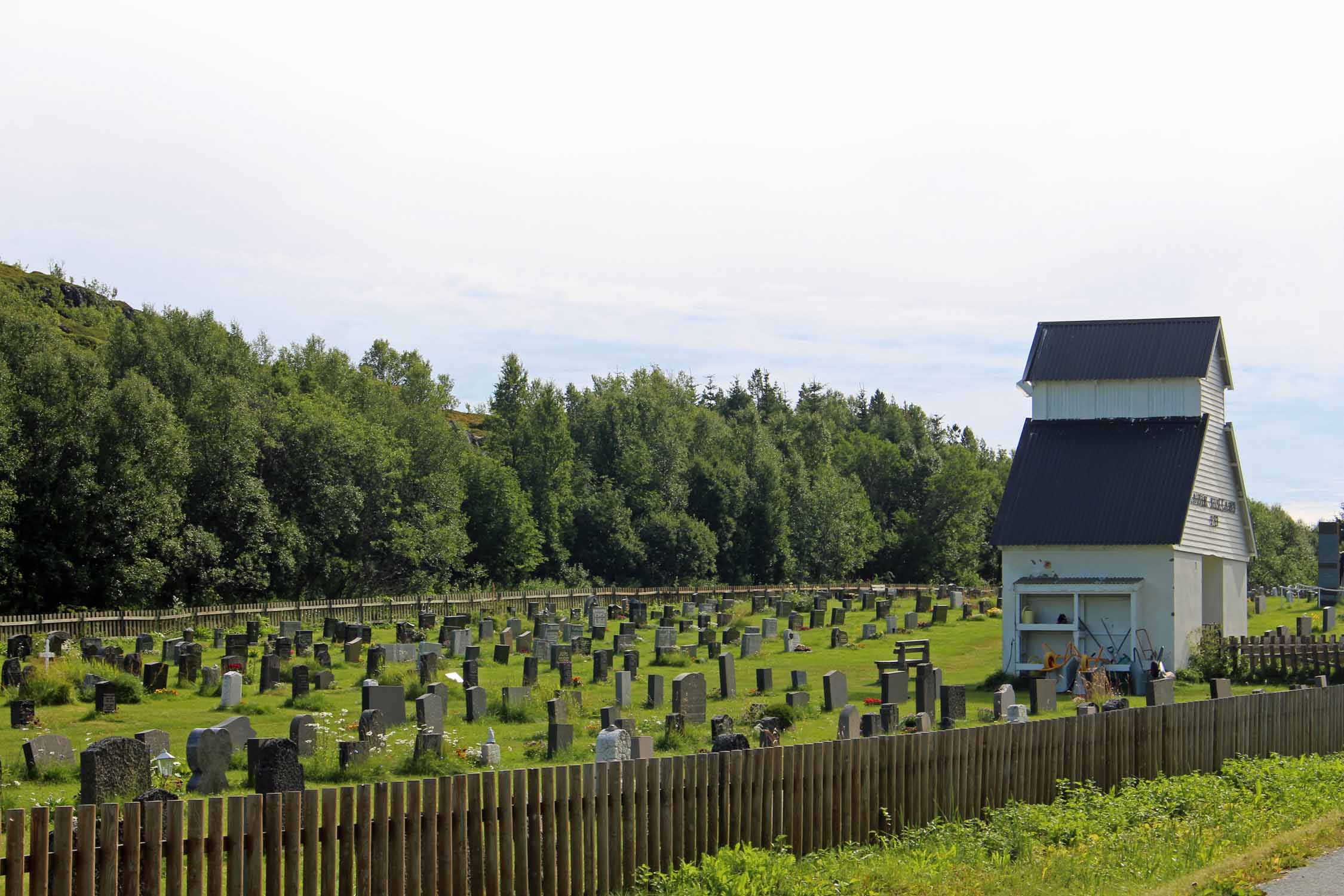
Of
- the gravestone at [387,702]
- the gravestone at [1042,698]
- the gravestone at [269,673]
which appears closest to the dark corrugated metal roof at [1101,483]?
the gravestone at [1042,698]

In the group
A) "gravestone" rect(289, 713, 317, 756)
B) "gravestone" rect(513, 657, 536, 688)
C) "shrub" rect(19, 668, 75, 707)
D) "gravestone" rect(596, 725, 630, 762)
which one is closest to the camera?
"gravestone" rect(596, 725, 630, 762)

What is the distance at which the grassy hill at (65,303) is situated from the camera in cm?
6688

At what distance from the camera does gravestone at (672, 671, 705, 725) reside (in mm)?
23094

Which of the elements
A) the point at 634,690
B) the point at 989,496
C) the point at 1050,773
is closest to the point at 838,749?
the point at 1050,773

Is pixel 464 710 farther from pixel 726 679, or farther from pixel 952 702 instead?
pixel 952 702

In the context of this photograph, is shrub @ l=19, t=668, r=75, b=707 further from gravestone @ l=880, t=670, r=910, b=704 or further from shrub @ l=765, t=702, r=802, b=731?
gravestone @ l=880, t=670, r=910, b=704

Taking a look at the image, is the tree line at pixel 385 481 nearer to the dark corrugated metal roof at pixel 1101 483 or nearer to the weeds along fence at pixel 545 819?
the dark corrugated metal roof at pixel 1101 483

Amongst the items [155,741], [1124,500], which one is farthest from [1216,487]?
[155,741]

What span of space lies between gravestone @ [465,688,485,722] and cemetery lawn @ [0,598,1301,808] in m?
0.25

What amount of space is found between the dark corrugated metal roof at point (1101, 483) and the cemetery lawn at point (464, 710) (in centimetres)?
393

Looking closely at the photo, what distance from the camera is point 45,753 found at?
17.6 m

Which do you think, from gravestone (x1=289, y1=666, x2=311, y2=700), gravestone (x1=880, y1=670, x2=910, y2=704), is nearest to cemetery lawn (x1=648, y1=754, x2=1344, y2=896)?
gravestone (x1=880, y1=670, x2=910, y2=704)

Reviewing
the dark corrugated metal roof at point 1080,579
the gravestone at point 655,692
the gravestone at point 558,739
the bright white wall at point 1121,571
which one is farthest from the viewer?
the dark corrugated metal roof at point 1080,579

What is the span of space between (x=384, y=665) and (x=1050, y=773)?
19.9 meters
